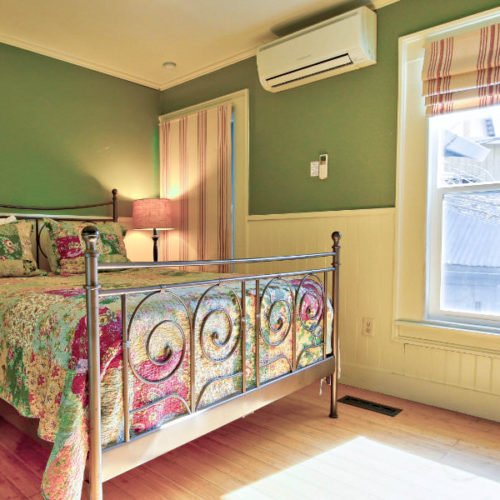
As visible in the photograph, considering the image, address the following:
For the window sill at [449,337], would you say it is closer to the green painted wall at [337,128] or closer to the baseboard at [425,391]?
the baseboard at [425,391]

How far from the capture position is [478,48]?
2.06 metres

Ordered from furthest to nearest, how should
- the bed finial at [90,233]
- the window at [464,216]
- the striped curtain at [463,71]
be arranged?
1. the window at [464,216]
2. the striped curtain at [463,71]
3. the bed finial at [90,233]

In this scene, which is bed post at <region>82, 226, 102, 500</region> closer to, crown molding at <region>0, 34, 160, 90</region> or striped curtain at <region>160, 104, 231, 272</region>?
striped curtain at <region>160, 104, 231, 272</region>

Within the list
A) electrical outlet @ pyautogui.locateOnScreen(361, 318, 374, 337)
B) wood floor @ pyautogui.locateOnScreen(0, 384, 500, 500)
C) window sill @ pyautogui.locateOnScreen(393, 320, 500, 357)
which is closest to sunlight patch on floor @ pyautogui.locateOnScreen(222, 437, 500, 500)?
wood floor @ pyautogui.locateOnScreen(0, 384, 500, 500)

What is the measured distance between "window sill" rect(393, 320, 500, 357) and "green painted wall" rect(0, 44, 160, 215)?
7.97 ft

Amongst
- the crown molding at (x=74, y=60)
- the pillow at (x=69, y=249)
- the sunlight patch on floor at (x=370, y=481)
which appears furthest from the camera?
the crown molding at (x=74, y=60)

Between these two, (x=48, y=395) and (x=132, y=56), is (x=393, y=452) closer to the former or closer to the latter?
(x=48, y=395)

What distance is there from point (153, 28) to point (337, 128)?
4.50ft

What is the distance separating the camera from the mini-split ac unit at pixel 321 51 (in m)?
2.37

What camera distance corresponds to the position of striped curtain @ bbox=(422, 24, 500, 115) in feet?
6.66

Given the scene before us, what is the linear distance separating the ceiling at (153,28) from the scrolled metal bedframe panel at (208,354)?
1512 mm

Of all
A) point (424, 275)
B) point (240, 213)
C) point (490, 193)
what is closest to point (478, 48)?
point (490, 193)

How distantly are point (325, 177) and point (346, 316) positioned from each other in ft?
2.96

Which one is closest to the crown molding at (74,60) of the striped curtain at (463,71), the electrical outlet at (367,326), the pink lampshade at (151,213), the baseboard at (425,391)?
the pink lampshade at (151,213)
